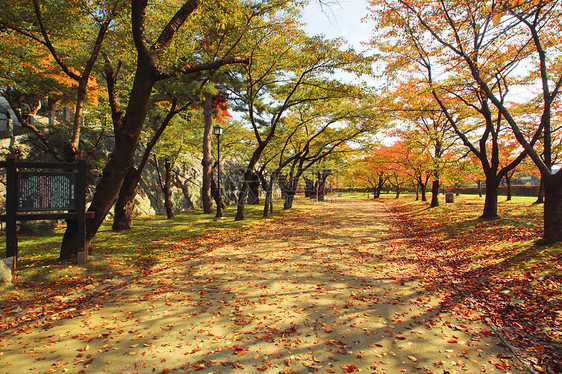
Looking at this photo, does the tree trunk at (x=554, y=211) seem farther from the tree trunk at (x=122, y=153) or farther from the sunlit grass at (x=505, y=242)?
the tree trunk at (x=122, y=153)

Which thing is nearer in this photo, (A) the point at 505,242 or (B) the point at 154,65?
(B) the point at 154,65

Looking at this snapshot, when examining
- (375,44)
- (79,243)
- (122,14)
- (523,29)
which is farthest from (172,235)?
(523,29)

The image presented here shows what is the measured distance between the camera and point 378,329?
3.60m

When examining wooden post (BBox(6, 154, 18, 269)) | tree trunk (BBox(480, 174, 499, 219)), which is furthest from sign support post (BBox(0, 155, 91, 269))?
tree trunk (BBox(480, 174, 499, 219))

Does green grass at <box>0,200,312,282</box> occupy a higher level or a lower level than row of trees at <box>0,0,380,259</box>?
lower

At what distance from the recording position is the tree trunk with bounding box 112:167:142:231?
10758 mm

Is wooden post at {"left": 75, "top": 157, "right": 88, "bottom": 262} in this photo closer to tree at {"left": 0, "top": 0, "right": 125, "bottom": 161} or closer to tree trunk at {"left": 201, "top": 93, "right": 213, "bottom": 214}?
tree at {"left": 0, "top": 0, "right": 125, "bottom": 161}

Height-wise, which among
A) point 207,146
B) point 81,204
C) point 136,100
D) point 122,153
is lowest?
point 81,204

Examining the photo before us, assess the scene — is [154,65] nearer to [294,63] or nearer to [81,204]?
[81,204]

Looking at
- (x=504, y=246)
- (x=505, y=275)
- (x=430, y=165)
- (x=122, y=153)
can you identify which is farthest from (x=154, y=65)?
(x=430, y=165)

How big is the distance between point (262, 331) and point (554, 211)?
7.22 metres

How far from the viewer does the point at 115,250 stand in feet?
25.4

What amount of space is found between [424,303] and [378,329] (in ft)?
4.20

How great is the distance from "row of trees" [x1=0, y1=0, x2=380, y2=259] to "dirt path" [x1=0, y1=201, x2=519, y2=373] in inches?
125
